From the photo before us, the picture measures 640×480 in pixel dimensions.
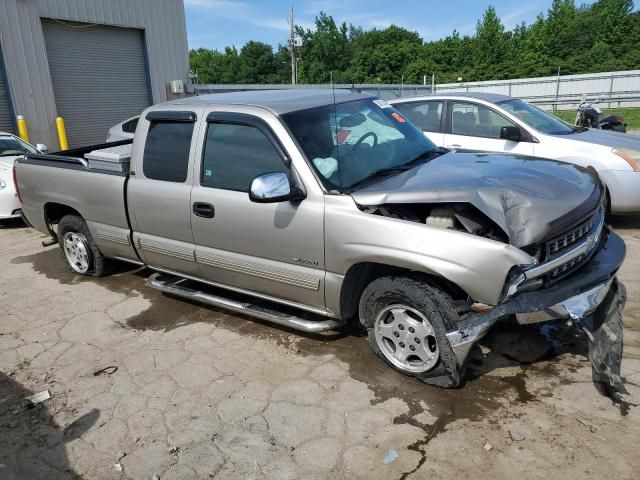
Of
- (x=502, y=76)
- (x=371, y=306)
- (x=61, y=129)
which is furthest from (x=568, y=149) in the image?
(x=502, y=76)

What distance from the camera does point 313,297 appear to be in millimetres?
3639

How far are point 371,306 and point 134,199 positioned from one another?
2429 millimetres

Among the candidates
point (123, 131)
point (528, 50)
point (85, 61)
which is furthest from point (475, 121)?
point (528, 50)

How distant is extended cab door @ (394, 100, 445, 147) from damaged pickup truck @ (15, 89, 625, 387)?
2931mm

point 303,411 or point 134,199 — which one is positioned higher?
→ point 134,199

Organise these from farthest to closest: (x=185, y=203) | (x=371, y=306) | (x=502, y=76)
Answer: (x=502, y=76) < (x=185, y=203) < (x=371, y=306)

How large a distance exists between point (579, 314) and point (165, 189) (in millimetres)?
3213

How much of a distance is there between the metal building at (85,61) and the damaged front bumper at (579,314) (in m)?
14.1

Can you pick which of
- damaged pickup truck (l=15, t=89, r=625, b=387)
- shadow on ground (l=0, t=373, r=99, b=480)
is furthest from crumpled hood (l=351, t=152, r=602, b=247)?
shadow on ground (l=0, t=373, r=99, b=480)

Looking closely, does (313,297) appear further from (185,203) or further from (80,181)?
(80,181)

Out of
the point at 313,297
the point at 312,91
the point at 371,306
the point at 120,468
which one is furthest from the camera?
the point at 312,91

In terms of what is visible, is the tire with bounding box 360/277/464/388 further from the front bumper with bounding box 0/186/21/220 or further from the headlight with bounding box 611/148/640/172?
the front bumper with bounding box 0/186/21/220

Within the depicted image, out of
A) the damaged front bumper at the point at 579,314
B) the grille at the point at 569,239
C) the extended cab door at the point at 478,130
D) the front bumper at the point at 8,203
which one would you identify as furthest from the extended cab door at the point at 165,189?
the front bumper at the point at 8,203

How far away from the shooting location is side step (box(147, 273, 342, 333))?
3.61m
